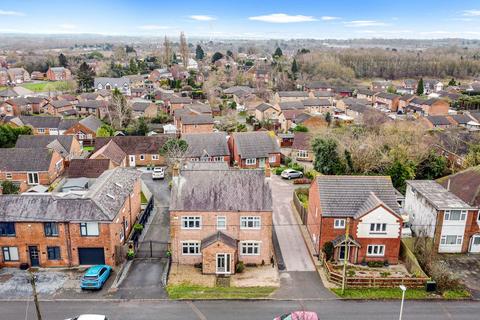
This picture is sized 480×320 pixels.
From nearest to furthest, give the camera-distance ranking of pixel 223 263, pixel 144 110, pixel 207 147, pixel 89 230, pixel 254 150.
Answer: pixel 223 263
pixel 89 230
pixel 254 150
pixel 207 147
pixel 144 110

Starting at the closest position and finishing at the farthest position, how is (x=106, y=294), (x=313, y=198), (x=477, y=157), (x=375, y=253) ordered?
(x=106, y=294), (x=375, y=253), (x=313, y=198), (x=477, y=157)

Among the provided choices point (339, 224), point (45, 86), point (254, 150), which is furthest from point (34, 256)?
point (45, 86)

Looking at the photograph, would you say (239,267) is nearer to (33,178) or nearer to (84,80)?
(33,178)

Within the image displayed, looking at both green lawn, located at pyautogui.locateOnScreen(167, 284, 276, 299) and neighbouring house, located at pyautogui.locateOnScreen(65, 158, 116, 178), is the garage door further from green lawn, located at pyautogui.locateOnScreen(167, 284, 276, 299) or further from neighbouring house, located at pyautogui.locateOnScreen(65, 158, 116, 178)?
neighbouring house, located at pyautogui.locateOnScreen(65, 158, 116, 178)

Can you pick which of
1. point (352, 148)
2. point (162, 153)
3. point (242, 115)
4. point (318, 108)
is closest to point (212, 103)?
point (242, 115)

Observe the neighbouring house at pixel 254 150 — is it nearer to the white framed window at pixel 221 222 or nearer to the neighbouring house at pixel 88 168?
the neighbouring house at pixel 88 168

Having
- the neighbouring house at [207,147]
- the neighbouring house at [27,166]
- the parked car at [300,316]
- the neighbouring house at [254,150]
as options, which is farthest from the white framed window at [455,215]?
the neighbouring house at [27,166]

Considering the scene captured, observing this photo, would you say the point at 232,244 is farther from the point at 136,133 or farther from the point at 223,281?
the point at 136,133

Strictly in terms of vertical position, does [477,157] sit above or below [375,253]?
above
